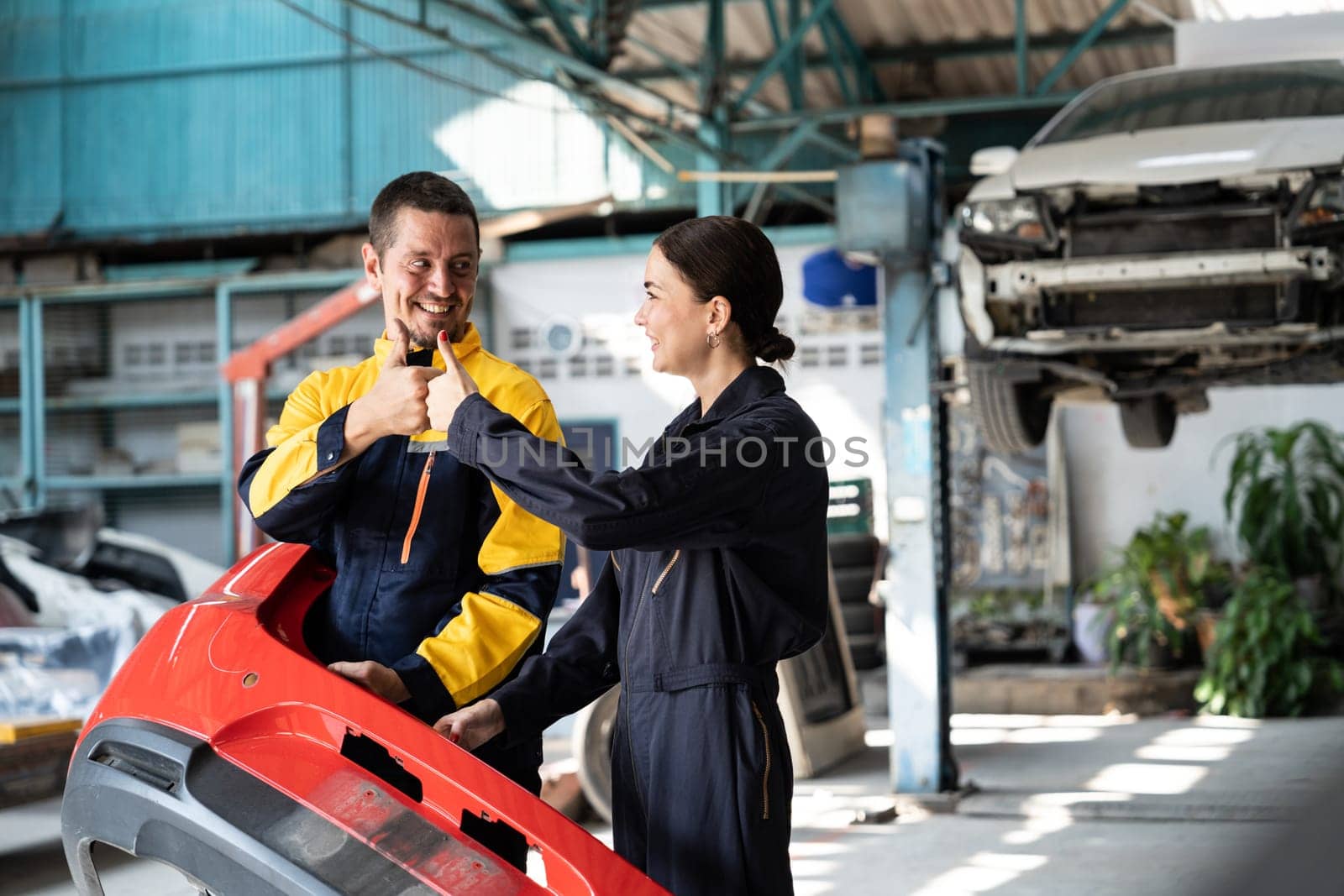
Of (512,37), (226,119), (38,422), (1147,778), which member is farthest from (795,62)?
(38,422)

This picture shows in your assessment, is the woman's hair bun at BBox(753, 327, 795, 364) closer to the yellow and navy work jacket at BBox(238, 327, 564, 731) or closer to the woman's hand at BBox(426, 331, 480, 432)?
the yellow and navy work jacket at BBox(238, 327, 564, 731)

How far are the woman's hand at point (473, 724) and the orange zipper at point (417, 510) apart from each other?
0.21 metres

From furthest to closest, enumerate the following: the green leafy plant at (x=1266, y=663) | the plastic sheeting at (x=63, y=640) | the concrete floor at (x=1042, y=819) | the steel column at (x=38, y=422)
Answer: the steel column at (x=38, y=422) → the green leafy plant at (x=1266, y=663) → the plastic sheeting at (x=63, y=640) → the concrete floor at (x=1042, y=819)

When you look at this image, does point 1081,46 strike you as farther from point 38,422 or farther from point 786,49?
point 38,422

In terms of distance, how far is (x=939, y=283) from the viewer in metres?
5.82

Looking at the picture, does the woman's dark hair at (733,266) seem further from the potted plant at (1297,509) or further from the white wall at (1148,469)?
the white wall at (1148,469)

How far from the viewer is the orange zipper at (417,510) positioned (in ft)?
5.84

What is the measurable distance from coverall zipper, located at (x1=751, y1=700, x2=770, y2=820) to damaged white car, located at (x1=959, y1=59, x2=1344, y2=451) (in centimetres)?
351

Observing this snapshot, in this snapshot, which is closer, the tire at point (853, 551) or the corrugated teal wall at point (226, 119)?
the tire at point (853, 551)

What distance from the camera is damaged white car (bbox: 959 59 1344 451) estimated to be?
15.2 ft

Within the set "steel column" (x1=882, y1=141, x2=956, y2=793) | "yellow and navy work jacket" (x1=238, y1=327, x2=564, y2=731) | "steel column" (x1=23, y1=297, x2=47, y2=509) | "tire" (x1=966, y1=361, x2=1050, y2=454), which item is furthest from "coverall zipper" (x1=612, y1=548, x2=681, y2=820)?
"steel column" (x1=23, y1=297, x2=47, y2=509)

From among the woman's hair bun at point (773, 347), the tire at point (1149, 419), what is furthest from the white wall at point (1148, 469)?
the woman's hair bun at point (773, 347)

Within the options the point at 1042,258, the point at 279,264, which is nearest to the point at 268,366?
the point at 279,264

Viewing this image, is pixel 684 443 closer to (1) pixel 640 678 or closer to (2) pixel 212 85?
(1) pixel 640 678
